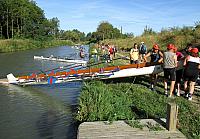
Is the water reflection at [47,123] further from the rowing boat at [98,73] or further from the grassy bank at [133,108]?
the rowing boat at [98,73]

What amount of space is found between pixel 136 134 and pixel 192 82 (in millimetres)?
4142

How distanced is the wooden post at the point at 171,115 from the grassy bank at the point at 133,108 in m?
0.51

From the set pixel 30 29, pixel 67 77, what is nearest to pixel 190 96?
pixel 67 77

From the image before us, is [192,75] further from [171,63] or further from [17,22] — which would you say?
[17,22]

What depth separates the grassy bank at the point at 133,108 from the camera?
806 cm

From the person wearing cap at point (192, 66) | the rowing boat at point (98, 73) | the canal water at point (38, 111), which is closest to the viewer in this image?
the canal water at point (38, 111)

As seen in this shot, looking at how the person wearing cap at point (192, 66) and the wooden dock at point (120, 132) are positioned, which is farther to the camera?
the person wearing cap at point (192, 66)

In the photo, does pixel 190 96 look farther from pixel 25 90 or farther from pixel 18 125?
pixel 25 90

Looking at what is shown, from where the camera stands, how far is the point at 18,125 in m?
10.1

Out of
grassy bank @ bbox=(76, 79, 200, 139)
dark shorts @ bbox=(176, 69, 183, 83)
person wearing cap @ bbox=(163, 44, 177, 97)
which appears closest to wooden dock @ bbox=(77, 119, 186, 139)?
grassy bank @ bbox=(76, 79, 200, 139)

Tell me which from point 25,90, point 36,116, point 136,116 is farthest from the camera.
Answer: point 25,90

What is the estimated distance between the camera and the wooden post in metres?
6.71

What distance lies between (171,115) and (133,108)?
9.76 ft

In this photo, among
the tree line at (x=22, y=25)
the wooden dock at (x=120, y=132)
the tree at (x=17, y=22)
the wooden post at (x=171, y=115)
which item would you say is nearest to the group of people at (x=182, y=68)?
the wooden dock at (x=120, y=132)
